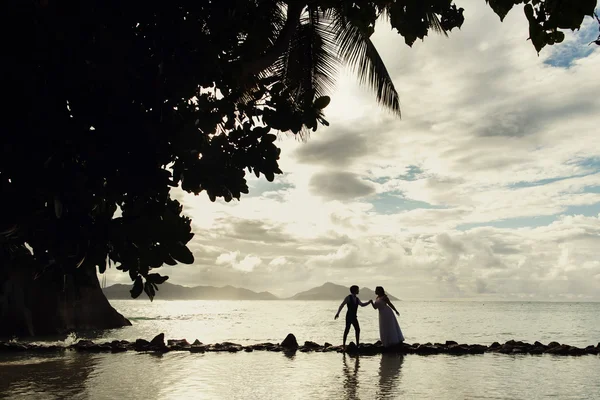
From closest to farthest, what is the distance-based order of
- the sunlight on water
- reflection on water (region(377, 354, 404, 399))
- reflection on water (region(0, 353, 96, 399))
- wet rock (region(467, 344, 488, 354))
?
reflection on water (region(377, 354, 404, 399)), reflection on water (region(0, 353, 96, 399)), wet rock (region(467, 344, 488, 354)), the sunlight on water

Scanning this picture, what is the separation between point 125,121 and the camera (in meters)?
3.94

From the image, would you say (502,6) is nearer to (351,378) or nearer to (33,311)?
(351,378)

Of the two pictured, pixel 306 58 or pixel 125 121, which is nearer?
pixel 125 121

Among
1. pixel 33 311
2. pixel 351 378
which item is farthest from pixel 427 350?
pixel 33 311

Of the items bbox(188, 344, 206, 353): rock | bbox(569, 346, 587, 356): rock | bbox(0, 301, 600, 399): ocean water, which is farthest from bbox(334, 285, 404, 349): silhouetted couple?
bbox(569, 346, 587, 356): rock

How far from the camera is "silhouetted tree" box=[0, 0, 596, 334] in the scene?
365 cm

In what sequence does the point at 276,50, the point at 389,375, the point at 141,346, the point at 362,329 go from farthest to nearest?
1. the point at 362,329
2. the point at 141,346
3. the point at 389,375
4. the point at 276,50

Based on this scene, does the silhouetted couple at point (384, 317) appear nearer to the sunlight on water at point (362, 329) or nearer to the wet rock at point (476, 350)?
the wet rock at point (476, 350)

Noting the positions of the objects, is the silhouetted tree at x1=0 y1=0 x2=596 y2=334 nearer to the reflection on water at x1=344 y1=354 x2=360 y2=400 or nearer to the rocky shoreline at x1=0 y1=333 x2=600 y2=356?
the reflection on water at x1=344 y1=354 x2=360 y2=400

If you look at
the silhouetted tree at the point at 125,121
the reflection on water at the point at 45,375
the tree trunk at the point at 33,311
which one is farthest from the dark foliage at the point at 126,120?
the tree trunk at the point at 33,311

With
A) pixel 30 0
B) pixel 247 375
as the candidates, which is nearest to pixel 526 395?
→ pixel 247 375

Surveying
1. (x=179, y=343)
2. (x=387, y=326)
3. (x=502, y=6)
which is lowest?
(x=179, y=343)

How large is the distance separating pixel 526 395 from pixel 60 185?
29.4 feet

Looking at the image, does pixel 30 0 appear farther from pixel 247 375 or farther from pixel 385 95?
pixel 385 95
